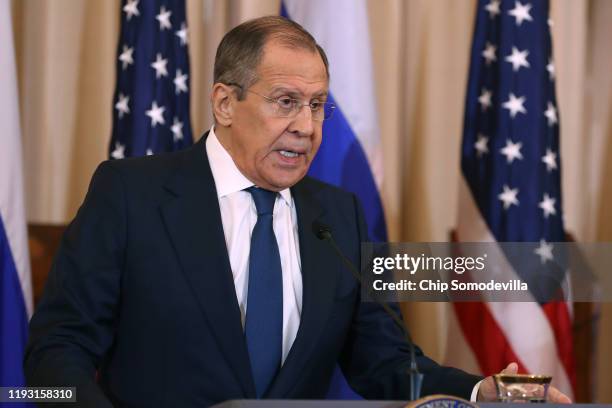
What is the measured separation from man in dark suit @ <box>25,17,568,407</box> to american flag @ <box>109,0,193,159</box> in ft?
3.44

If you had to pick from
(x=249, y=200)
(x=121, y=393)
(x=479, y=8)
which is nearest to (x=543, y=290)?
(x=479, y=8)

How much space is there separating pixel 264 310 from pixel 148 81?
1561mm

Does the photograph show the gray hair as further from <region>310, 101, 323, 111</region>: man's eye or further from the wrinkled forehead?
<region>310, 101, 323, 111</region>: man's eye

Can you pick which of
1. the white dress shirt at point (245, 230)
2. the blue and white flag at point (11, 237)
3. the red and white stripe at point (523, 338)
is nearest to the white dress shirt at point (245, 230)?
the white dress shirt at point (245, 230)

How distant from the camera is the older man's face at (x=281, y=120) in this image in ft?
7.39

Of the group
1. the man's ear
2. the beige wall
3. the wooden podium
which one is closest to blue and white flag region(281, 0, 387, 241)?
the beige wall

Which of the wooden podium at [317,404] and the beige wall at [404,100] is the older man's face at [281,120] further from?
the beige wall at [404,100]

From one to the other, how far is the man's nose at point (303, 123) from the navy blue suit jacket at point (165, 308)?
11.0 inches

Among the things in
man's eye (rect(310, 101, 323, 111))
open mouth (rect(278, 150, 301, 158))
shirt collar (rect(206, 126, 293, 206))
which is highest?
man's eye (rect(310, 101, 323, 111))

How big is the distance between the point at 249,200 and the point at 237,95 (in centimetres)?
29

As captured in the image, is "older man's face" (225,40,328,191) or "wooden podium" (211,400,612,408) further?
"older man's face" (225,40,328,191)

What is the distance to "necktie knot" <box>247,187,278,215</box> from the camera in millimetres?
2301

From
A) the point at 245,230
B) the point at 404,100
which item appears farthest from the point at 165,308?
the point at 404,100

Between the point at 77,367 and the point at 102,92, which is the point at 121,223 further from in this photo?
the point at 102,92
